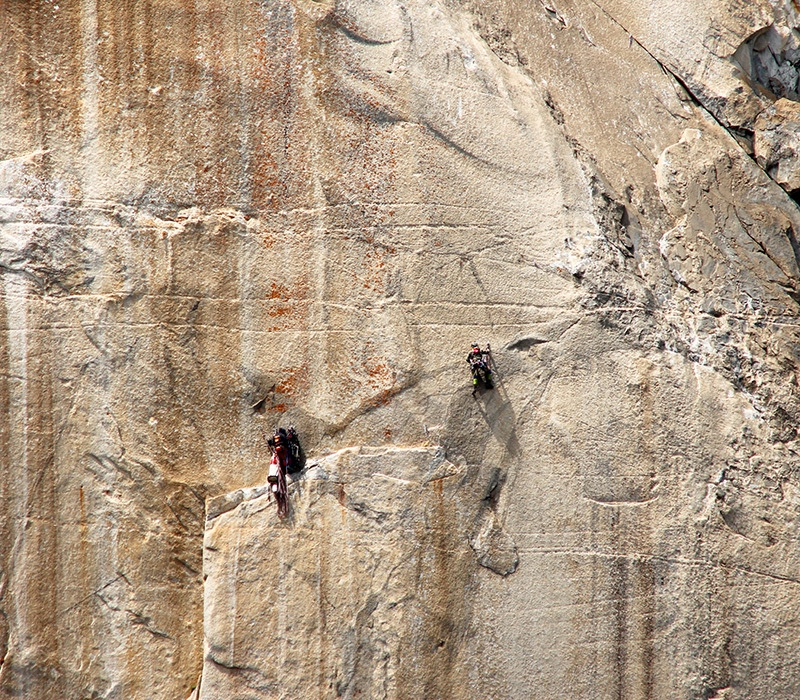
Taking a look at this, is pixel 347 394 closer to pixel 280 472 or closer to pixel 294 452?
pixel 294 452

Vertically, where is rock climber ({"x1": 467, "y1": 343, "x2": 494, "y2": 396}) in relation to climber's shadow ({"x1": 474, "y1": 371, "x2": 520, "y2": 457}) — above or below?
above

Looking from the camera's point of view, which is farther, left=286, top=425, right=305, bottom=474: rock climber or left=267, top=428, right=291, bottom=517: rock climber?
left=286, top=425, right=305, bottom=474: rock climber

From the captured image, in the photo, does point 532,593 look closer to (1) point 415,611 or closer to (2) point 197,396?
(1) point 415,611

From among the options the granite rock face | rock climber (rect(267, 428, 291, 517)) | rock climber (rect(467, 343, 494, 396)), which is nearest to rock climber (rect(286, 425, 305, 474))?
rock climber (rect(267, 428, 291, 517))

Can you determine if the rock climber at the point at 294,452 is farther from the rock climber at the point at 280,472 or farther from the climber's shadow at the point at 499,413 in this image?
the climber's shadow at the point at 499,413

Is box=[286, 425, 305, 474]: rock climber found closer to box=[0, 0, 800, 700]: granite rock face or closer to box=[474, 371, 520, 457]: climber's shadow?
box=[0, 0, 800, 700]: granite rock face

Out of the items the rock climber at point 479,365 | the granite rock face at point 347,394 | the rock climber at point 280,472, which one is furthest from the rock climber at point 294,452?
the rock climber at point 479,365
